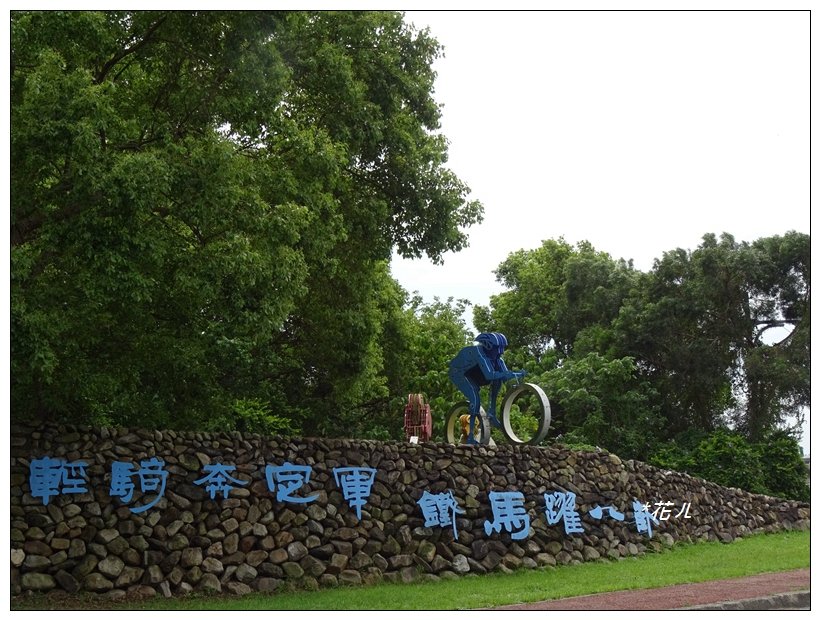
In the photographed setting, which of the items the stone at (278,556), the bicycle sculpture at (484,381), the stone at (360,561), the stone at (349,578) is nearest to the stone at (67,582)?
the stone at (278,556)

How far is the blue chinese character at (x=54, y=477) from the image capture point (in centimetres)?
1091

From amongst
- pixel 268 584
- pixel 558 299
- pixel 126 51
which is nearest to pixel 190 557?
pixel 268 584

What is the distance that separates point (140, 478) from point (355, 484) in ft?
9.51

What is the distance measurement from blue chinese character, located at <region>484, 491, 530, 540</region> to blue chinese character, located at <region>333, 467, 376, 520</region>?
1.99 meters

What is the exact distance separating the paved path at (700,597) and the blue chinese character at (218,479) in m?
3.94

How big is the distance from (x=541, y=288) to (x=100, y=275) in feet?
80.3

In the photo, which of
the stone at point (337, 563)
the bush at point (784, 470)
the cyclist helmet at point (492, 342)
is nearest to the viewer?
the stone at point (337, 563)

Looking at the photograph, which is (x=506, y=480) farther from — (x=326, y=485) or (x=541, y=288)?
(x=541, y=288)

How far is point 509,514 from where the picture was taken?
44.5 feet

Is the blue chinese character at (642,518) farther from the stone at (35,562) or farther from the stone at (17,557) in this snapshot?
the stone at (17,557)

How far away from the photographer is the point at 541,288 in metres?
32.8

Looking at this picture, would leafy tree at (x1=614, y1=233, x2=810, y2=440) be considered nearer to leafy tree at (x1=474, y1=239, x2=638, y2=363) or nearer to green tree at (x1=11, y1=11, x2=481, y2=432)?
leafy tree at (x1=474, y1=239, x2=638, y2=363)

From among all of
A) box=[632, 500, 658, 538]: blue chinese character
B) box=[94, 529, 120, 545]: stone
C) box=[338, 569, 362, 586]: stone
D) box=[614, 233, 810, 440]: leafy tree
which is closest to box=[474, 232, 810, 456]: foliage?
box=[614, 233, 810, 440]: leafy tree

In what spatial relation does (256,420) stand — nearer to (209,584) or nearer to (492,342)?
(492,342)
